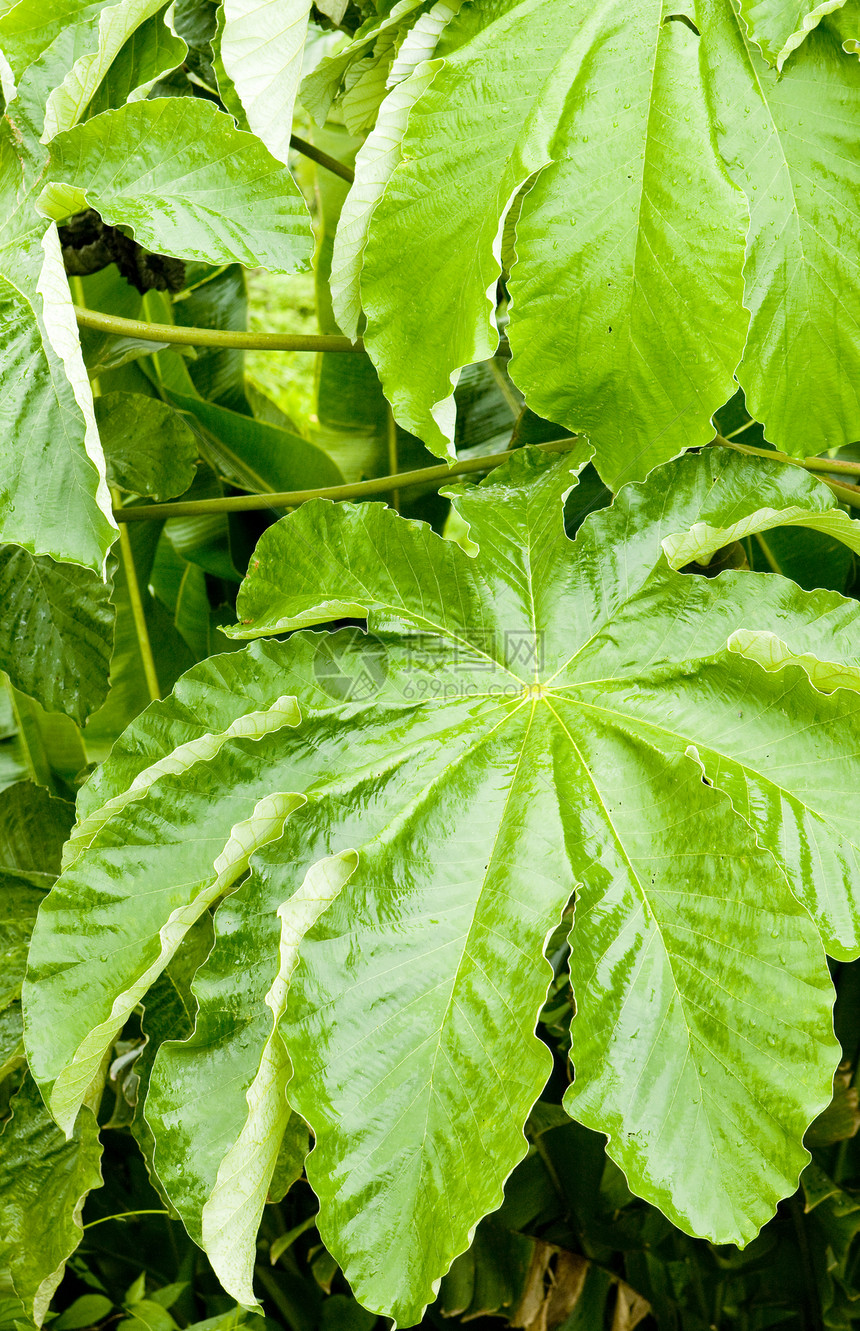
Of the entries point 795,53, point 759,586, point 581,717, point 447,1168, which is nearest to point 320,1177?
point 447,1168

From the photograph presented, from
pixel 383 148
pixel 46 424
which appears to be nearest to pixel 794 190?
pixel 383 148

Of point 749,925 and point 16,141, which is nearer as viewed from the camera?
point 749,925

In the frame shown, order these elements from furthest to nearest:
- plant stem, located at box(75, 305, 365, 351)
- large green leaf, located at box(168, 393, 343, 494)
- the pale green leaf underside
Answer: large green leaf, located at box(168, 393, 343, 494), plant stem, located at box(75, 305, 365, 351), the pale green leaf underside

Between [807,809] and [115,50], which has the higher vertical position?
[115,50]

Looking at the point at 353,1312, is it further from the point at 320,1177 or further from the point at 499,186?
the point at 499,186

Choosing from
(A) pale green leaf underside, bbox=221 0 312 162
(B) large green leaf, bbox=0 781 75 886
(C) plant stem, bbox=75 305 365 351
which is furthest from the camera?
(B) large green leaf, bbox=0 781 75 886

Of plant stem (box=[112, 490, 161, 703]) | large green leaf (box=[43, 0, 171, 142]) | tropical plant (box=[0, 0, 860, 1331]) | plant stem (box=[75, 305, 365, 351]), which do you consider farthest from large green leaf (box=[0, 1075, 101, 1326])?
large green leaf (box=[43, 0, 171, 142])

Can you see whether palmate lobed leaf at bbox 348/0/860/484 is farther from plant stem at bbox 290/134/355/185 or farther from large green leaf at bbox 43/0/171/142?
plant stem at bbox 290/134/355/185

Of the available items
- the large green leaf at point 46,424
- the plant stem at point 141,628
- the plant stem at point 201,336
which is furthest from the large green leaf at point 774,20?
the plant stem at point 141,628

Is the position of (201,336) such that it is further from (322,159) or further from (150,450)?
(322,159)

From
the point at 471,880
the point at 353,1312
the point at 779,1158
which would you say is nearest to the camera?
the point at 779,1158
